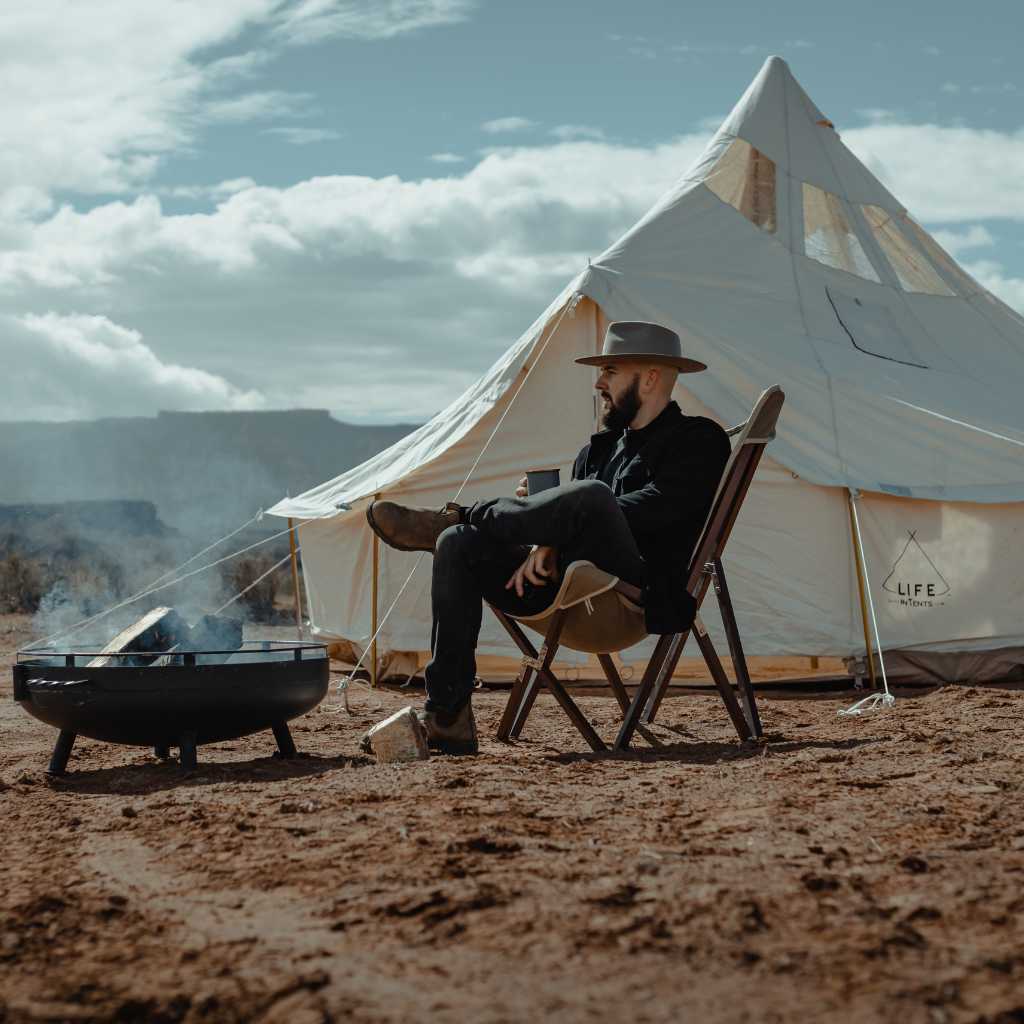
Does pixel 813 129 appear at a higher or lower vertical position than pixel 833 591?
higher

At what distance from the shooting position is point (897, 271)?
8.65 m

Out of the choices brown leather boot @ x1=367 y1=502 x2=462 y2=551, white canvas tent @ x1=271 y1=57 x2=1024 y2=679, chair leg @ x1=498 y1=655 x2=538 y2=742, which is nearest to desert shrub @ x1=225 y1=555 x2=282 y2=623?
white canvas tent @ x1=271 y1=57 x2=1024 y2=679

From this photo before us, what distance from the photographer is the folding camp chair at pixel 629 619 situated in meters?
4.16

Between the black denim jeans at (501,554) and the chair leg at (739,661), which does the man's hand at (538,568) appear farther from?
the chair leg at (739,661)

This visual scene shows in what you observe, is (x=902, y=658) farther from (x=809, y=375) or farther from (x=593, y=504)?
(x=593, y=504)

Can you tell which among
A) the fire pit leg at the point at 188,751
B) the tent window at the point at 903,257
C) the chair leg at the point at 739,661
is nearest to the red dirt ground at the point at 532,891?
the fire pit leg at the point at 188,751

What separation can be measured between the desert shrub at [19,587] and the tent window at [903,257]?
974 cm

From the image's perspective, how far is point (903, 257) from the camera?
878cm

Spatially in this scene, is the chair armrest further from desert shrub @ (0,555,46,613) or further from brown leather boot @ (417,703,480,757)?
desert shrub @ (0,555,46,613)

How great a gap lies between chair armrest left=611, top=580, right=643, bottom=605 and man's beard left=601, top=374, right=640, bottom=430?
2.03 feet

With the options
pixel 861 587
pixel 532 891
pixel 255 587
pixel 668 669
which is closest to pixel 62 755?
pixel 668 669

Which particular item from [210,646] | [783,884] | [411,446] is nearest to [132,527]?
[411,446]

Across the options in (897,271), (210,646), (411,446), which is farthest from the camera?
(897,271)

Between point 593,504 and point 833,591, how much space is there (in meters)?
3.10
